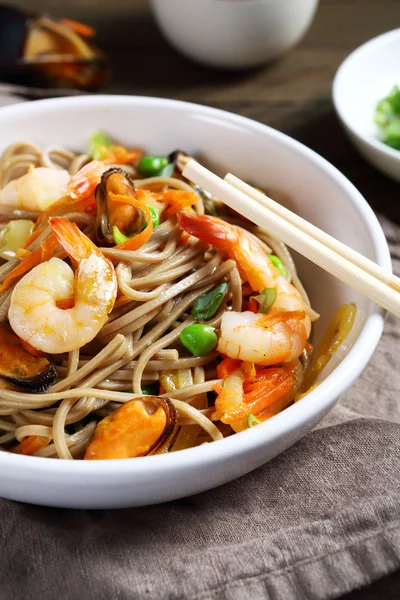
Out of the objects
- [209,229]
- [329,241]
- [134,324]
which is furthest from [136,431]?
[329,241]

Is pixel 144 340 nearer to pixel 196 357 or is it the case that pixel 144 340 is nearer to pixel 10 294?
pixel 196 357

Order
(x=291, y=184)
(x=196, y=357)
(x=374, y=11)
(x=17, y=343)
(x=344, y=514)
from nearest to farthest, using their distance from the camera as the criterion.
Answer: (x=344, y=514) → (x=17, y=343) → (x=196, y=357) → (x=291, y=184) → (x=374, y=11)

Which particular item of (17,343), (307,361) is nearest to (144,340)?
(17,343)

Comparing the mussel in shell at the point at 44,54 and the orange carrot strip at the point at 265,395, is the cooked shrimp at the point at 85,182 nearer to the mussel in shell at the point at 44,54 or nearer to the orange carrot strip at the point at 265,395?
the orange carrot strip at the point at 265,395

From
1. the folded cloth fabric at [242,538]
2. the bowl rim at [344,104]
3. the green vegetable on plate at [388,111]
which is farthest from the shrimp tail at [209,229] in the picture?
the green vegetable on plate at [388,111]

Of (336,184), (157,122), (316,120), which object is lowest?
(316,120)

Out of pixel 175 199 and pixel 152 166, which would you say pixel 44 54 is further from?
pixel 175 199
